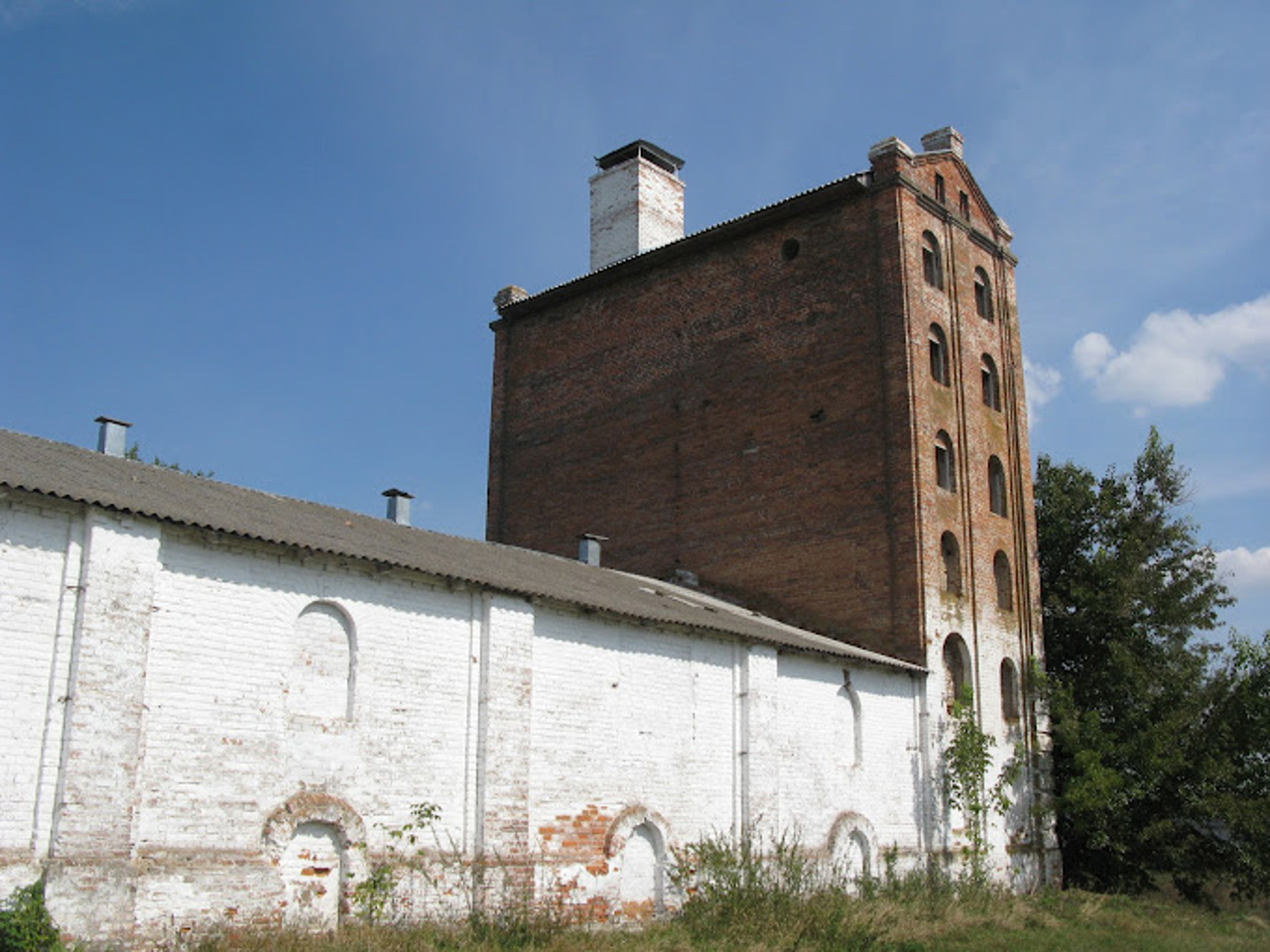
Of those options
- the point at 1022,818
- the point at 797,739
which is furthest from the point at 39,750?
the point at 1022,818

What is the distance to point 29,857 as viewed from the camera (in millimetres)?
10258

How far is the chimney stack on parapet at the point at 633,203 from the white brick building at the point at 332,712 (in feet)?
35.5

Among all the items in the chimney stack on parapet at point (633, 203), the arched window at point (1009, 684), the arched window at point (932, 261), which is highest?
the chimney stack on parapet at point (633, 203)

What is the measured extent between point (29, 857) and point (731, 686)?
31.9 feet

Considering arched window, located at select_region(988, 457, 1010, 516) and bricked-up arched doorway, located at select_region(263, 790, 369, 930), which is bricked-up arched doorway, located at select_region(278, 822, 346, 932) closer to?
bricked-up arched doorway, located at select_region(263, 790, 369, 930)

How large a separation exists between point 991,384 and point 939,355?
7.30ft

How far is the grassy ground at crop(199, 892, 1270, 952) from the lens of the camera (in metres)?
12.1

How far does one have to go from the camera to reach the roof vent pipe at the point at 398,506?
18094mm

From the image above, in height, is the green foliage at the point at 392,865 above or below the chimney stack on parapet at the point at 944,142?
below

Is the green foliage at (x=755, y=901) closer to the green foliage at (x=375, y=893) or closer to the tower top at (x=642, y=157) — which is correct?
the green foliage at (x=375, y=893)

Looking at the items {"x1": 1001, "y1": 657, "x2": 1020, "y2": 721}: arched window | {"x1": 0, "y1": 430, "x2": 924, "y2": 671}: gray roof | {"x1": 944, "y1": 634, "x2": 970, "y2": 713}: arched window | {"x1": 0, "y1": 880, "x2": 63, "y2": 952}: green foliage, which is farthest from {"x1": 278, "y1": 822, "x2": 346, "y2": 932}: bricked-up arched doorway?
{"x1": 1001, "y1": 657, "x2": 1020, "y2": 721}: arched window

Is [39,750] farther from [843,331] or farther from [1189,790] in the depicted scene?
A: [1189,790]

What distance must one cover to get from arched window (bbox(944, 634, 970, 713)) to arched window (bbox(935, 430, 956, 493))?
9.15 feet

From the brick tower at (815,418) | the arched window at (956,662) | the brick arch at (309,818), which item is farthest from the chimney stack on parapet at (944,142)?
the brick arch at (309,818)
